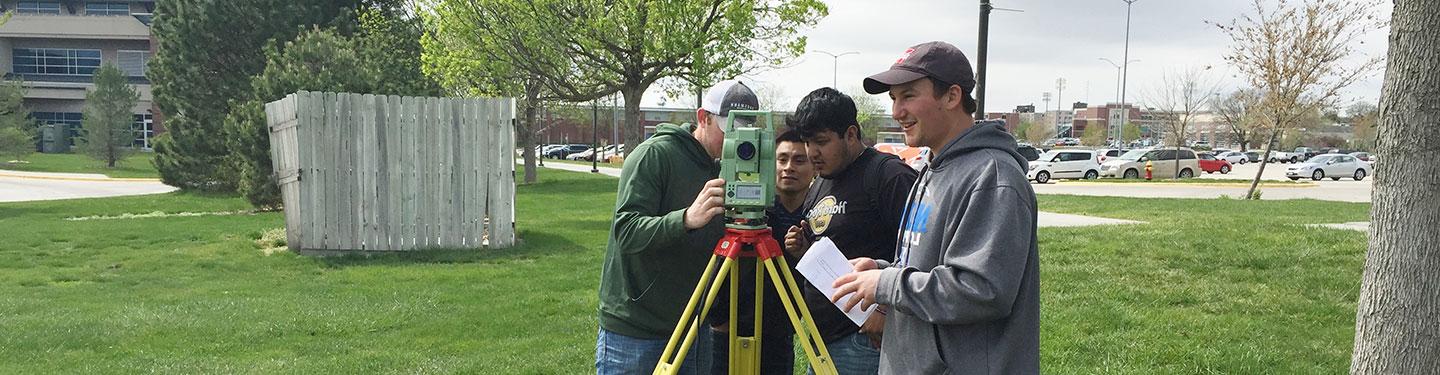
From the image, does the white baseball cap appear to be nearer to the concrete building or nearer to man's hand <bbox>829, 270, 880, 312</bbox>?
man's hand <bbox>829, 270, 880, 312</bbox>

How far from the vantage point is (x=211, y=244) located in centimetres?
1102

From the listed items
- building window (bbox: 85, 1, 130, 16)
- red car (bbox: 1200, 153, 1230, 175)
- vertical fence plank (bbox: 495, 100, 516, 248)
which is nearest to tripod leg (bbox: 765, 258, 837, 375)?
vertical fence plank (bbox: 495, 100, 516, 248)

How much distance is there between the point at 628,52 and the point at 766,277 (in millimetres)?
11940

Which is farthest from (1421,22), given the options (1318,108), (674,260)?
(1318,108)

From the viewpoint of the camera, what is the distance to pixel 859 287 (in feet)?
6.84

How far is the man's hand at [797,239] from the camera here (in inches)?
112

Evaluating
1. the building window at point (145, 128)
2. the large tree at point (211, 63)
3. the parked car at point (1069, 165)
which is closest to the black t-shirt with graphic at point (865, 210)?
the large tree at point (211, 63)

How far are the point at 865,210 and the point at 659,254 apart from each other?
0.66 meters

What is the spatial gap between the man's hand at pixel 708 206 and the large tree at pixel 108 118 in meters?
40.7

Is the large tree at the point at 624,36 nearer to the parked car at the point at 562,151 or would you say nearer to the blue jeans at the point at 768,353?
the blue jeans at the point at 768,353

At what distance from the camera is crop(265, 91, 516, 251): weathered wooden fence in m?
9.41

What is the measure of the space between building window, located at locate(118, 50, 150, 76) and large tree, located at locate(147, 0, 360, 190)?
3958 cm

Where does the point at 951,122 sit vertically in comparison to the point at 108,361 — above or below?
above

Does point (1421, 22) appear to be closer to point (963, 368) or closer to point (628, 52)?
point (963, 368)
